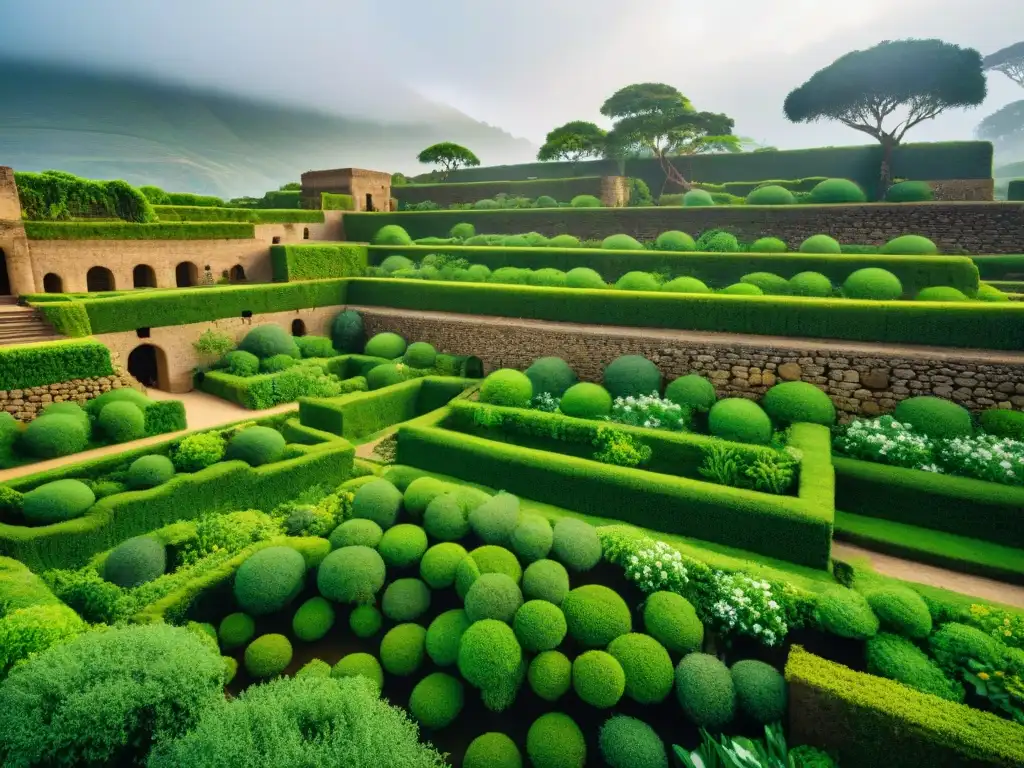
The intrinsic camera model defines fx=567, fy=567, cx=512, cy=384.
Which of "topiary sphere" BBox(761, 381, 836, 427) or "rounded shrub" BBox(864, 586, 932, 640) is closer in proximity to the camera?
"rounded shrub" BBox(864, 586, 932, 640)

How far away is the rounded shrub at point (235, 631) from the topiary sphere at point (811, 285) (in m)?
15.2

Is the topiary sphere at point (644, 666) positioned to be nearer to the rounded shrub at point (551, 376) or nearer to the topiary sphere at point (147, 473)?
the rounded shrub at point (551, 376)

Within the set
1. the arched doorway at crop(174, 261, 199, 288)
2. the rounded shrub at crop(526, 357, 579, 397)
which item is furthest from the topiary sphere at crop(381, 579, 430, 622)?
the arched doorway at crop(174, 261, 199, 288)

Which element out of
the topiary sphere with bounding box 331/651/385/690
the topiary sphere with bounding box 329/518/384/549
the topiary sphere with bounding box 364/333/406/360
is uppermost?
the topiary sphere with bounding box 364/333/406/360

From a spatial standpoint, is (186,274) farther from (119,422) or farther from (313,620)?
(313,620)

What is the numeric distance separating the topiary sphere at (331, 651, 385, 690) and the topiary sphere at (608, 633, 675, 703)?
2.92 m

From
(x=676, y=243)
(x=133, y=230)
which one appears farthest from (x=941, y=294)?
(x=133, y=230)

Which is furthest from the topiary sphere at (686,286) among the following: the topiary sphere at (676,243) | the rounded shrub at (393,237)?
the rounded shrub at (393,237)

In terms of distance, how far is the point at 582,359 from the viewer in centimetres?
1608

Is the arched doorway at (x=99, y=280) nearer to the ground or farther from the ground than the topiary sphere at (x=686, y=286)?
farther from the ground

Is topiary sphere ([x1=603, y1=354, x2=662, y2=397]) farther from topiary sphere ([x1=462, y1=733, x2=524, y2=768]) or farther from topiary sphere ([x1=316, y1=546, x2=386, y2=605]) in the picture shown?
topiary sphere ([x1=462, y1=733, x2=524, y2=768])

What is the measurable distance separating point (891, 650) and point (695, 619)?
85.0 inches

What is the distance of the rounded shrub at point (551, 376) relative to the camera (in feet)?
49.5

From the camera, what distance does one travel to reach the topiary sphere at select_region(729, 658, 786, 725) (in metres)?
6.40
